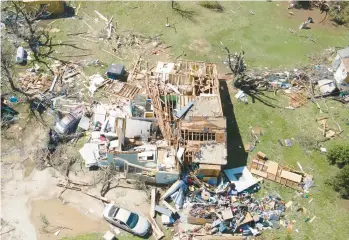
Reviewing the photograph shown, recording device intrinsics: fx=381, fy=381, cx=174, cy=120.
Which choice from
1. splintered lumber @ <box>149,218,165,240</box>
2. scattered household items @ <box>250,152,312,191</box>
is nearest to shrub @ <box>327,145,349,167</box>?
scattered household items @ <box>250,152,312,191</box>

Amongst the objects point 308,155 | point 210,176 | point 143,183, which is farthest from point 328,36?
point 143,183

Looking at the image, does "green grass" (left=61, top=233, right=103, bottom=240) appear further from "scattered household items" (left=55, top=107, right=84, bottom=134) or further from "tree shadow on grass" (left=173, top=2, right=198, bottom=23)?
"tree shadow on grass" (left=173, top=2, right=198, bottom=23)

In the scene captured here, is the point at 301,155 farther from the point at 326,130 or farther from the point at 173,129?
the point at 173,129

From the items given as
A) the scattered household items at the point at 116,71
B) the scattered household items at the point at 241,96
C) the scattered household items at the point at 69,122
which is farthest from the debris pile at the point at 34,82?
the scattered household items at the point at 241,96

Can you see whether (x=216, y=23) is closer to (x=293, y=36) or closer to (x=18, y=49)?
(x=293, y=36)

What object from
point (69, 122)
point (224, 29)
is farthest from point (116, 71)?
point (224, 29)
